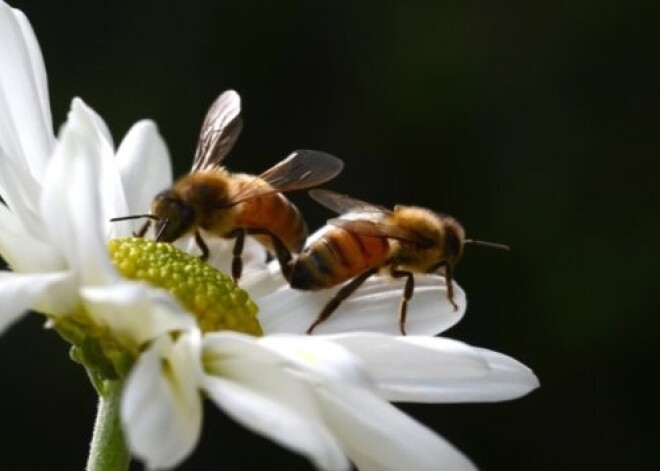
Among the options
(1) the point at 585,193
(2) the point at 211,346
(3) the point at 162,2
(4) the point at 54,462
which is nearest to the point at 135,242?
(2) the point at 211,346

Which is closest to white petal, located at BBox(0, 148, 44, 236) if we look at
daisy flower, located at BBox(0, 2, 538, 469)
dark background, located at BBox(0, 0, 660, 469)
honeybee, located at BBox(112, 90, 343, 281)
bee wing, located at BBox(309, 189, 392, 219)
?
daisy flower, located at BBox(0, 2, 538, 469)

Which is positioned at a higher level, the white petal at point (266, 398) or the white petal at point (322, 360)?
the white petal at point (322, 360)

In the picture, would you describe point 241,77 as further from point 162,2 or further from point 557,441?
point 557,441

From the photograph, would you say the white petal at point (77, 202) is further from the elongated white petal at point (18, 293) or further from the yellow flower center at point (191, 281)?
the yellow flower center at point (191, 281)

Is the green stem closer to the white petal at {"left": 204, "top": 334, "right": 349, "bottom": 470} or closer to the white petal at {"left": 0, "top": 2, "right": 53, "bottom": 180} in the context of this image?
the white petal at {"left": 204, "top": 334, "right": 349, "bottom": 470}

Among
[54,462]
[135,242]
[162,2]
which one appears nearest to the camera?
[135,242]

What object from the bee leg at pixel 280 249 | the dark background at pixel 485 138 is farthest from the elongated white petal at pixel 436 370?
the dark background at pixel 485 138
